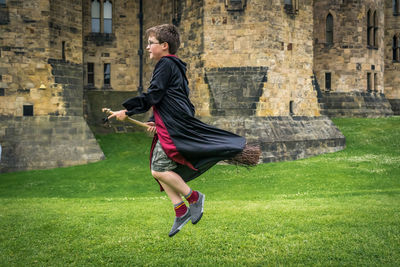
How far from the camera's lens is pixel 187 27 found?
2097 centimetres

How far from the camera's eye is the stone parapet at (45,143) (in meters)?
18.6

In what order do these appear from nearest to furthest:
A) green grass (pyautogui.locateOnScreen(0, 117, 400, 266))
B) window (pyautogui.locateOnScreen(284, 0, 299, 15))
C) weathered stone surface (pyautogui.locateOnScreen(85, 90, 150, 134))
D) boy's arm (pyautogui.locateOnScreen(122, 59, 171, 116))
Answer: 1. boy's arm (pyautogui.locateOnScreen(122, 59, 171, 116))
2. green grass (pyautogui.locateOnScreen(0, 117, 400, 266))
3. window (pyautogui.locateOnScreen(284, 0, 299, 15))
4. weathered stone surface (pyautogui.locateOnScreen(85, 90, 150, 134))

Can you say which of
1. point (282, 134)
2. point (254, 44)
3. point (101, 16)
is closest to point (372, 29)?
point (254, 44)

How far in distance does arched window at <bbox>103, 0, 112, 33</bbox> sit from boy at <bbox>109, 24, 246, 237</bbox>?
20283 millimetres

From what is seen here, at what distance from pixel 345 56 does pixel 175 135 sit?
26.6 metres

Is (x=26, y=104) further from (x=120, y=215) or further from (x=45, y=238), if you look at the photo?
(x=45, y=238)

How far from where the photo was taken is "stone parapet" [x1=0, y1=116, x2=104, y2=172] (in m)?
18.6

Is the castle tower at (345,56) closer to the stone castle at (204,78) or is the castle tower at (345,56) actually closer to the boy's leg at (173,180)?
the stone castle at (204,78)

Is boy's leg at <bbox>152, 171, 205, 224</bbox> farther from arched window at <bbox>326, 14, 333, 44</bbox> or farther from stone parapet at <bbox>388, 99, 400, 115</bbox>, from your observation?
stone parapet at <bbox>388, 99, 400, 115</bbox>

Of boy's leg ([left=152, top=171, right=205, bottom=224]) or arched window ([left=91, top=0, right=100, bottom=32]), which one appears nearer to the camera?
boy's leg ([left=152, top=171, right=205, bottom=224])

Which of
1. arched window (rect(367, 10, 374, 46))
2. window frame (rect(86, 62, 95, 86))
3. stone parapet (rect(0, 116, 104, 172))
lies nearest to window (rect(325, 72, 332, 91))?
arched window (rect(367, 10, 374, 46))

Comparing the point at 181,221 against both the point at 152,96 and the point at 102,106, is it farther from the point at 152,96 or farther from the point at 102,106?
the point at 102,106

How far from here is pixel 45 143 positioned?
19.2 meters

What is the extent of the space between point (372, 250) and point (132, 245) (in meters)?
3.77
